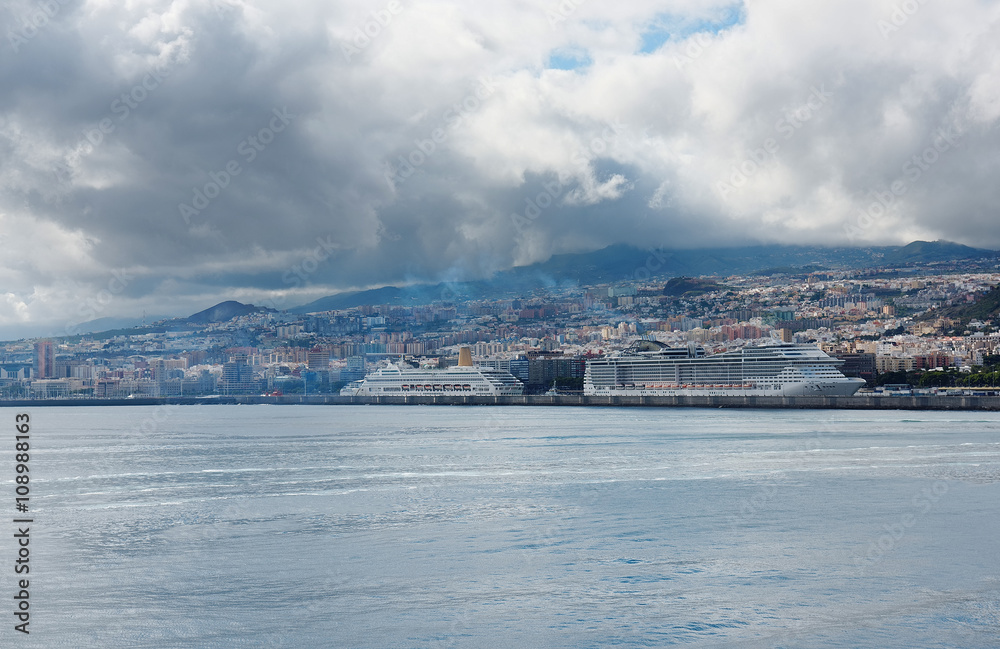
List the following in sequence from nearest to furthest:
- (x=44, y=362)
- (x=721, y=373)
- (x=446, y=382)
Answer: (x=721, y=373)
(x=446, y=382)
(x=44, y=362)

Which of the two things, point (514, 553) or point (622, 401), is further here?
point (622, 401)

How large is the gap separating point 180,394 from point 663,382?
74.9 metres

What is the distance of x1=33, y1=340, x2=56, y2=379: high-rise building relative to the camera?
148 m

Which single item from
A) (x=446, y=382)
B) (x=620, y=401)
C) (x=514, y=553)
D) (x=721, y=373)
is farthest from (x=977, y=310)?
(x=514, y=553)

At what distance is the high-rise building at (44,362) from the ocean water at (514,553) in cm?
13435

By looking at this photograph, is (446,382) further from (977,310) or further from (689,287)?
(689,287)

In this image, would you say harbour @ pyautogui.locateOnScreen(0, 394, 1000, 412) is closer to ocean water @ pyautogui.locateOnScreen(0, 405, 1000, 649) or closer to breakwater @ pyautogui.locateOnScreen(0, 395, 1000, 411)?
breakwater @ pyautogui.locateOnScreen(0, 395, 1000, 411)

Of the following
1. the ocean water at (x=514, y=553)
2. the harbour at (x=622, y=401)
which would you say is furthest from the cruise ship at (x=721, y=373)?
the ocean water at (x=514, y=553)

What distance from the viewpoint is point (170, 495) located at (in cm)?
1886

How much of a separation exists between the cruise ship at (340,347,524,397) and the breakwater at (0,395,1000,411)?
9.39 ft

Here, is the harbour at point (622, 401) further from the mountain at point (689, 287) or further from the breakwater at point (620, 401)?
the mountain at point (689, 287)

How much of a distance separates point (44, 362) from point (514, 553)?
154198 mm

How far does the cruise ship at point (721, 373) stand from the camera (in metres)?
77.7

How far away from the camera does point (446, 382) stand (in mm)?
104250
